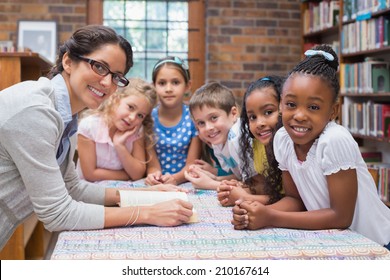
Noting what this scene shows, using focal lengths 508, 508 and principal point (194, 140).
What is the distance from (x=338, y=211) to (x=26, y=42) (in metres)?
4.15

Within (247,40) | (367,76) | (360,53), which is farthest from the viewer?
(247,40)

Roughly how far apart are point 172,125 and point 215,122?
416 mm

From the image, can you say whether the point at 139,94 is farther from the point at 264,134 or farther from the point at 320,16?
the point at 320,16

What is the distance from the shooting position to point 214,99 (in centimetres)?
208

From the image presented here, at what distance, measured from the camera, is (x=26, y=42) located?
480 centimetres

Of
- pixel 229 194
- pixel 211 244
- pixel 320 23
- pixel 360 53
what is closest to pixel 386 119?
pixel 360 53

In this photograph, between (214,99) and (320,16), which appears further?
(320,16)

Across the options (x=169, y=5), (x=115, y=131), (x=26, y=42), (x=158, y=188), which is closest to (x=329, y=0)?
(x=169, y=5)

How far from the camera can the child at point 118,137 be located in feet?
7.27

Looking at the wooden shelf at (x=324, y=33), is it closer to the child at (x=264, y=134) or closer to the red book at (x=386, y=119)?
the red book at (x=386, y=119)

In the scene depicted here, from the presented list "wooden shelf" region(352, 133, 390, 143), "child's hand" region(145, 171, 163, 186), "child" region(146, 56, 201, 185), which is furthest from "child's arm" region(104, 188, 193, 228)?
"wooden shelf" region(352, 133, 390, 143)

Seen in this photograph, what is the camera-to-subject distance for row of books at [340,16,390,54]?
3.79 m

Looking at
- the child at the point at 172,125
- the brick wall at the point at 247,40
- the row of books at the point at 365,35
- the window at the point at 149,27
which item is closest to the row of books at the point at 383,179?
the row of books at the point at 365,35

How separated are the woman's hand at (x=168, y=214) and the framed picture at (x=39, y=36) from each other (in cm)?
373
